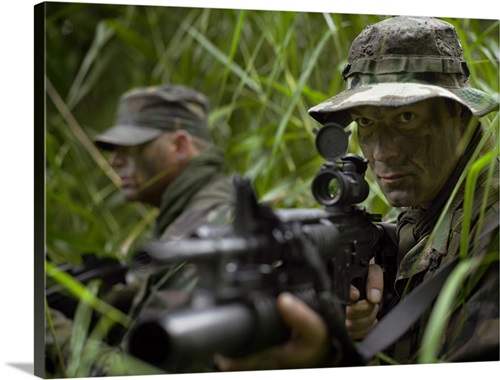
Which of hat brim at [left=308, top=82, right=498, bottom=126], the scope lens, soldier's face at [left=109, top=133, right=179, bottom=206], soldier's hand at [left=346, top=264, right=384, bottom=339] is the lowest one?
soldier's hand at [left=346, top=264, right=384, bottom=339]

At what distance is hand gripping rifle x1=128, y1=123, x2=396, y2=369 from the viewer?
1745 mm

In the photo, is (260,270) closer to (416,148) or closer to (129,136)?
(416,148)

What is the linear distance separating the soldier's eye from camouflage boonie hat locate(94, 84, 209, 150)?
5.32 ft

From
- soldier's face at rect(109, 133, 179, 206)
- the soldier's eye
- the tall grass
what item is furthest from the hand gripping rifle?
soldier's face at rect(109, 133, 179, 206)

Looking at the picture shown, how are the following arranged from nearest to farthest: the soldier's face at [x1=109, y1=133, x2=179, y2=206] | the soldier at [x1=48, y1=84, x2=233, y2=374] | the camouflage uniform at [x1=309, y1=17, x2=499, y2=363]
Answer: the camouflage uniform at [x1=309, y1=17, x2=499, y2=363] < the soldier at [x1=48, y1=84, x2=233, y2=374] < the soldier's face at [x1=109, y1=133, x2=179, y2=206]

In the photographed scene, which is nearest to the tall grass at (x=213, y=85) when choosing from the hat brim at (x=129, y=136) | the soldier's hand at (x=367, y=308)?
the hat brim at (x=129, y=136)

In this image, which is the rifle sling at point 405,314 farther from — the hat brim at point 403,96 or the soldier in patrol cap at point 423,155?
the hat brim at point 403,96

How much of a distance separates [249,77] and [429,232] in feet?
4.03

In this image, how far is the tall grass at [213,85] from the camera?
10.2 feet

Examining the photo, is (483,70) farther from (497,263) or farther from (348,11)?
(497,263)

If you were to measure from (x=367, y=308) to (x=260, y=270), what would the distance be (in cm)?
66

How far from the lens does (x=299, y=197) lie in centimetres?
352

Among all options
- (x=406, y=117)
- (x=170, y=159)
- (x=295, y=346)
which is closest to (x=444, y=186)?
(x=406, y=117)

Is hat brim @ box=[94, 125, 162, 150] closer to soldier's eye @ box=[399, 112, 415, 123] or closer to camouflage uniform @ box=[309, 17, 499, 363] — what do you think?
camouflage uniform @ box=[309, 17, 499, 363]
